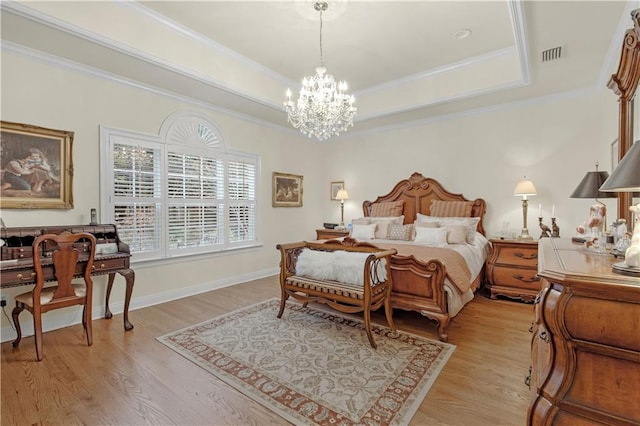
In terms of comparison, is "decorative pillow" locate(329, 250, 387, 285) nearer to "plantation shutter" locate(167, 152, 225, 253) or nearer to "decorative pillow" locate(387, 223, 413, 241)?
"decorative pillow" locate(387, 223, 413, 241)

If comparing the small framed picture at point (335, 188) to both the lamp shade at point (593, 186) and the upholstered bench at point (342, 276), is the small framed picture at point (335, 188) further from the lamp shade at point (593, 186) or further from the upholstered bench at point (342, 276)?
the lamp shade at point (593, 186)

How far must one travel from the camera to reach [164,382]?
2205 mm

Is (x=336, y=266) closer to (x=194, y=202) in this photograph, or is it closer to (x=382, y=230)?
(x=382, y=230)

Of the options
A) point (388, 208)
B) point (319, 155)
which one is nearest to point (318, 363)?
point (388, 208)

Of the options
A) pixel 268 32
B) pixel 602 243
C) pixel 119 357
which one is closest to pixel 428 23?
pixel 268 32

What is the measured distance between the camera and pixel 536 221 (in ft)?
14.5

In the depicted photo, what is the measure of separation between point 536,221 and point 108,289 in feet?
18.9

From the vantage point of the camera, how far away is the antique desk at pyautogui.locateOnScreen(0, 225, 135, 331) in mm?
2484

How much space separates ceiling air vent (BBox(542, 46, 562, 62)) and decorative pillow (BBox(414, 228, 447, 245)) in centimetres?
225

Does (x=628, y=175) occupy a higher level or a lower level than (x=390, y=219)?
higher

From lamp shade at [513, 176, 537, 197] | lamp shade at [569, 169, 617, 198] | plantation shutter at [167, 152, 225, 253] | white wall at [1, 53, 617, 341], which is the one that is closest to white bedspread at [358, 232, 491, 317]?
white wall at [1, 53, 617, 341]

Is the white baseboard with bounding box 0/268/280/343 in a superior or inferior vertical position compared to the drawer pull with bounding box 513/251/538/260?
inferior

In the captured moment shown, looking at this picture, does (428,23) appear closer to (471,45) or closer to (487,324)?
(471,45)

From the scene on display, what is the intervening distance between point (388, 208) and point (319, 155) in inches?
83.6
